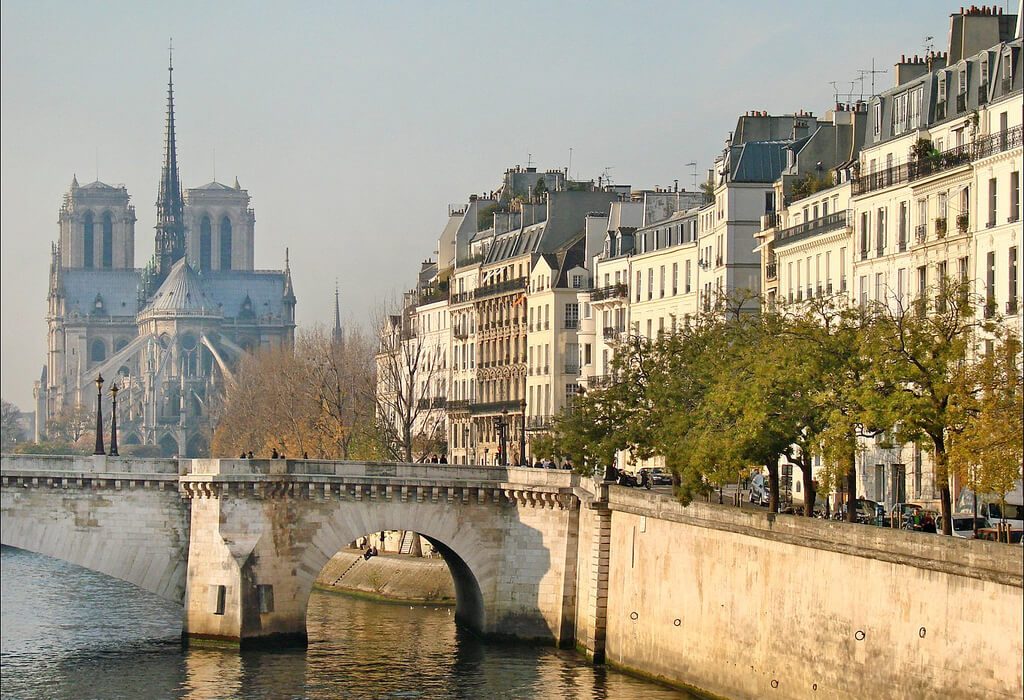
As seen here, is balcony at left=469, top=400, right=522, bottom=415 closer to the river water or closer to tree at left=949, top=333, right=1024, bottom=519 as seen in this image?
the river water

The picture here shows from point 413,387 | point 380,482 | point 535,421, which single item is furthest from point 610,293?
point 380,482

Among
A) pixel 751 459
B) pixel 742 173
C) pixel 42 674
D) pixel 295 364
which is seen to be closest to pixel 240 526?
pixel 42 674

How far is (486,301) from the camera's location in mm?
104562

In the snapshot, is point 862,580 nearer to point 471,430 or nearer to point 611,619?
point 611,619

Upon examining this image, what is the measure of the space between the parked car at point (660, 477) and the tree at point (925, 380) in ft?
87.8

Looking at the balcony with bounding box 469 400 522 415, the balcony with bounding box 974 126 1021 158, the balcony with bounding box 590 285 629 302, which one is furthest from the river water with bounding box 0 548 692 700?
the balcony with bounding box 469 400 522 415

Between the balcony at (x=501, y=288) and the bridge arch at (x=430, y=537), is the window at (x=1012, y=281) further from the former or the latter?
the balcony at (x=501, y=288)

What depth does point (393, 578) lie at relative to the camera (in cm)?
7625

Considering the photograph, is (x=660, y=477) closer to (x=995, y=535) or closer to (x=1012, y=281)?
(x=1012, y=281)

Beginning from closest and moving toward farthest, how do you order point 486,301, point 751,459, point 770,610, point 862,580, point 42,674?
point 862,580
point 770,610
point 751,459
point 42,674
point 486,301

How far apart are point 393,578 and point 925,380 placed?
121 ft

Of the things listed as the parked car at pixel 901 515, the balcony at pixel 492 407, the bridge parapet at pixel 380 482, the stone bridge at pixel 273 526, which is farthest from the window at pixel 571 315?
the parked car at pixel 901 515

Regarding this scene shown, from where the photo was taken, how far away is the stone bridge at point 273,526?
61.1 metres

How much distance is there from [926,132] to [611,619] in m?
15.8
